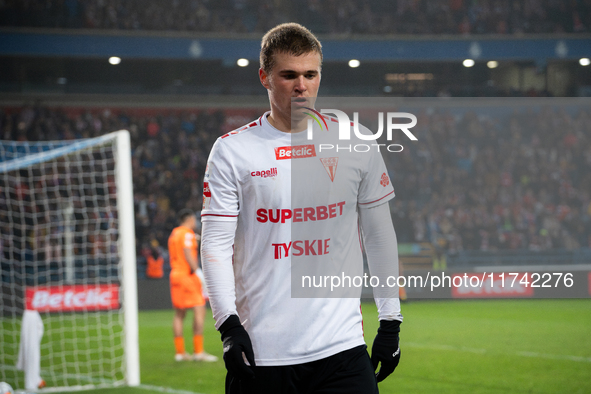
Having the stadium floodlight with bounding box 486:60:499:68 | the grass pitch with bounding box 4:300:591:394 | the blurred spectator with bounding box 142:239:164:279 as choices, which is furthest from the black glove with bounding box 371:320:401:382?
the stadium floodlight with bounding box 486:60:499:68

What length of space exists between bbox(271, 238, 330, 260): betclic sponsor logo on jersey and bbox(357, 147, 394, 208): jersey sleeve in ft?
0.65

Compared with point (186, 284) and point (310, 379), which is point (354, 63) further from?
point (310, 379)

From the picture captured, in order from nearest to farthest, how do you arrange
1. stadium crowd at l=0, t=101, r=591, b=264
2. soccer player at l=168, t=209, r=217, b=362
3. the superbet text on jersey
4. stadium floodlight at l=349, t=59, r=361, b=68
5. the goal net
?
1. the superbet text on jersey
2. the goal net
3. soccer player at l=168, t=209, r=217, b=362
4. stadium crowd at l=0, t=101, r=591, b=264
5. stadium floodlight at l=349, t=59, r=361, b=68

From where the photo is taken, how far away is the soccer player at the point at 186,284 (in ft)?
23.8

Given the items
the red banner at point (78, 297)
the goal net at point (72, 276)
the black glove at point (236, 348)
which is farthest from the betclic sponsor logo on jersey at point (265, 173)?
the red banner at point (78, 297)

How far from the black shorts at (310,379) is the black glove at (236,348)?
59mm

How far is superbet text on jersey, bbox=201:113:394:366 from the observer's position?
78.8 inches

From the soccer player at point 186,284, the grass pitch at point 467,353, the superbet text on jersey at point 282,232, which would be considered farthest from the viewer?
the soccer player at point 186,284

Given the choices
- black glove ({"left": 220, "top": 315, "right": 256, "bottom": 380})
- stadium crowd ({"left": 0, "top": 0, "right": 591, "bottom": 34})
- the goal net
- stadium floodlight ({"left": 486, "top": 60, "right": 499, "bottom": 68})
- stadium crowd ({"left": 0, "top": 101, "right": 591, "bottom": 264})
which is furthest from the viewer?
stadium floodlight ({"left": 486, "top": 60, "right": 499, "bottom": 68})

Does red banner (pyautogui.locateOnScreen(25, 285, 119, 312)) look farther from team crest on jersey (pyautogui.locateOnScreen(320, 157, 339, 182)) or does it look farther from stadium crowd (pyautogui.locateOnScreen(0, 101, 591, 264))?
team crest on jersey (pyautogui.locateOnScreen(320, 157, 339, 182))

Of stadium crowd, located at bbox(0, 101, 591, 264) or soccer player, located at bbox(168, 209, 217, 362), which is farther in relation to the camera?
stadium crowd, located at bbox(0, 101, 591, 264)

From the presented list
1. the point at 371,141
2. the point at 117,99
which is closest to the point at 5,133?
the point at 117,99

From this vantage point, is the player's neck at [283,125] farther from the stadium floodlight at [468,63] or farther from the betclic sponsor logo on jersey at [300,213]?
the stadium floodlight at [468,63]

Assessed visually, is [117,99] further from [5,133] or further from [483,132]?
[483,132]
